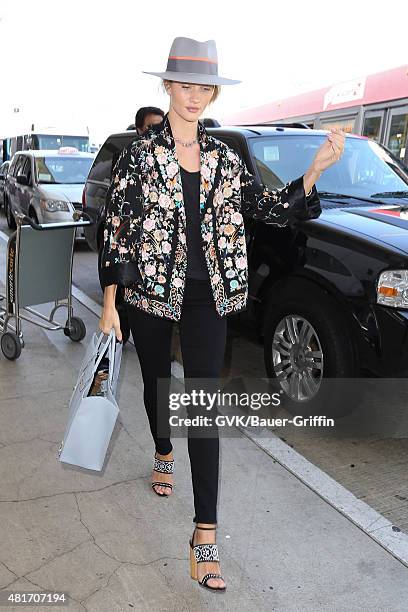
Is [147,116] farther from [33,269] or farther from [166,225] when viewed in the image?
[166,225]

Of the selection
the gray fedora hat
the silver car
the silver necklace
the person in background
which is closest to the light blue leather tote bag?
the silver necklace

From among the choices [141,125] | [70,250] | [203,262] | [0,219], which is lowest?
[0,219]

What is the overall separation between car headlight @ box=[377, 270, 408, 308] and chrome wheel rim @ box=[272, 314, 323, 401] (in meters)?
0.54

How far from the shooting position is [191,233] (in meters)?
2.34

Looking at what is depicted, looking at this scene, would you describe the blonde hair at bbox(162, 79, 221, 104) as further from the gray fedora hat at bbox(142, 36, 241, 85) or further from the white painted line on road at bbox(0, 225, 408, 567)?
the white painted line on road at bbox(0, 225, 408, 567)

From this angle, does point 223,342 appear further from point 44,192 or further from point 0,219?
point 0,219

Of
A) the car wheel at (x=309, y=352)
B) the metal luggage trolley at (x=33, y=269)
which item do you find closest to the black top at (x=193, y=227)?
the car wheel at (x=309, y=352)

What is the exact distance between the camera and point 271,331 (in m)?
3.97

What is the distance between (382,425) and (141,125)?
124 inches

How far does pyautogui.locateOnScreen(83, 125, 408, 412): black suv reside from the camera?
3.23 metres

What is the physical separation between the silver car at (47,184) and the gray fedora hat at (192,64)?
789 cm

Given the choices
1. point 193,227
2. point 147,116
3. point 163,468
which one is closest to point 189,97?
point 193,227

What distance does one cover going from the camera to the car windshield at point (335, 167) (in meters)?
4.39

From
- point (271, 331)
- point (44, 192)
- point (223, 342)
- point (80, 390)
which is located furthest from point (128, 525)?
point (44, 192)
